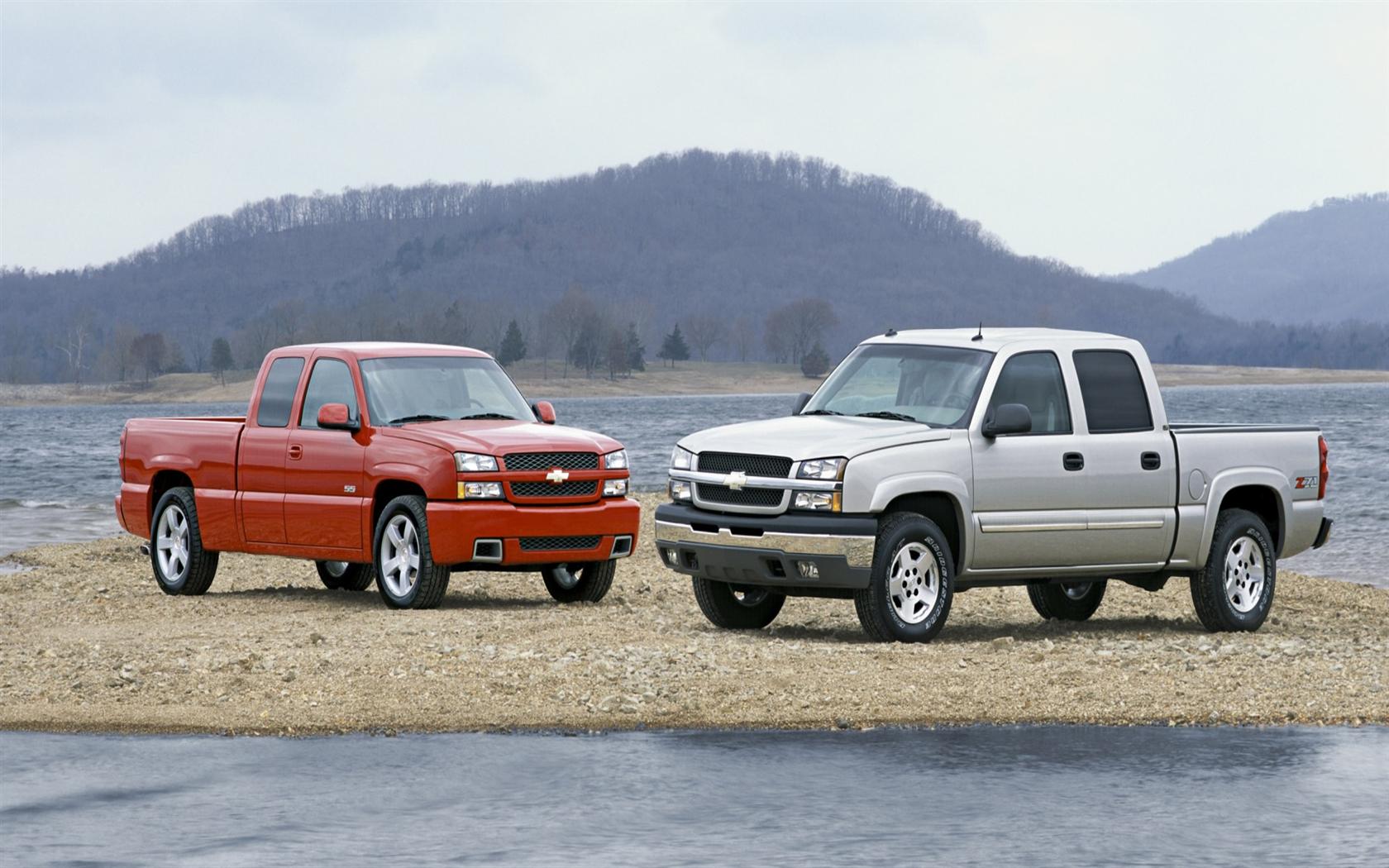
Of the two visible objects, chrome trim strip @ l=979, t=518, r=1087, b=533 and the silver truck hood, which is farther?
chrome trim strip @ l=979, t=518, r=1087, b=533

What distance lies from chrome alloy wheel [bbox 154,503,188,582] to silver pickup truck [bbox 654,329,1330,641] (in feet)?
18.3

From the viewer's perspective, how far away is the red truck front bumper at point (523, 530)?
14.8m

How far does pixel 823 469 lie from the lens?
12.6 m

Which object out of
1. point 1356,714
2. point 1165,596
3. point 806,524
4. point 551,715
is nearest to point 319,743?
point 551,715

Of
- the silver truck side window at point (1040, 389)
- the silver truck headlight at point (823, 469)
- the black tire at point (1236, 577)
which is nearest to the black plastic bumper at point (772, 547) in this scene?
the silver truck headlight at point (823, 469)

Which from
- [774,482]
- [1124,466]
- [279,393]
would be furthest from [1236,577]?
[279,393]

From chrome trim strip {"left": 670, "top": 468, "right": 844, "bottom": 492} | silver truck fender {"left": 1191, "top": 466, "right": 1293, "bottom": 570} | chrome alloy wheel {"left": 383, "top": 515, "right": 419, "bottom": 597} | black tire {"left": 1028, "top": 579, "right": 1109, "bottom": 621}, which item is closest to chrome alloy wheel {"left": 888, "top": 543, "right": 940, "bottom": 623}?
chrome trim strip {"left": 670, "top": 468, "right": 844, "bottom": 492}

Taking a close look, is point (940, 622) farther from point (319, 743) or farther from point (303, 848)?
point (303, 848)

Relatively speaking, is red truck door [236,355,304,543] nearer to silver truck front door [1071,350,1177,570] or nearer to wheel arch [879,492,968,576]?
wheel arch [879,492,968,576]

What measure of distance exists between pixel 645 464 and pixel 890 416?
48.7 m

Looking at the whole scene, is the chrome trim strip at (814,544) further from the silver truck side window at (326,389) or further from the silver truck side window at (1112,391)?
the silver truck side window at (326,389)

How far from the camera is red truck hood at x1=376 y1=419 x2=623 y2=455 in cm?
1505

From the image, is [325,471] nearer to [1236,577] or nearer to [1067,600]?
[1067,600]

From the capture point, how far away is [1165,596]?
18.0m
